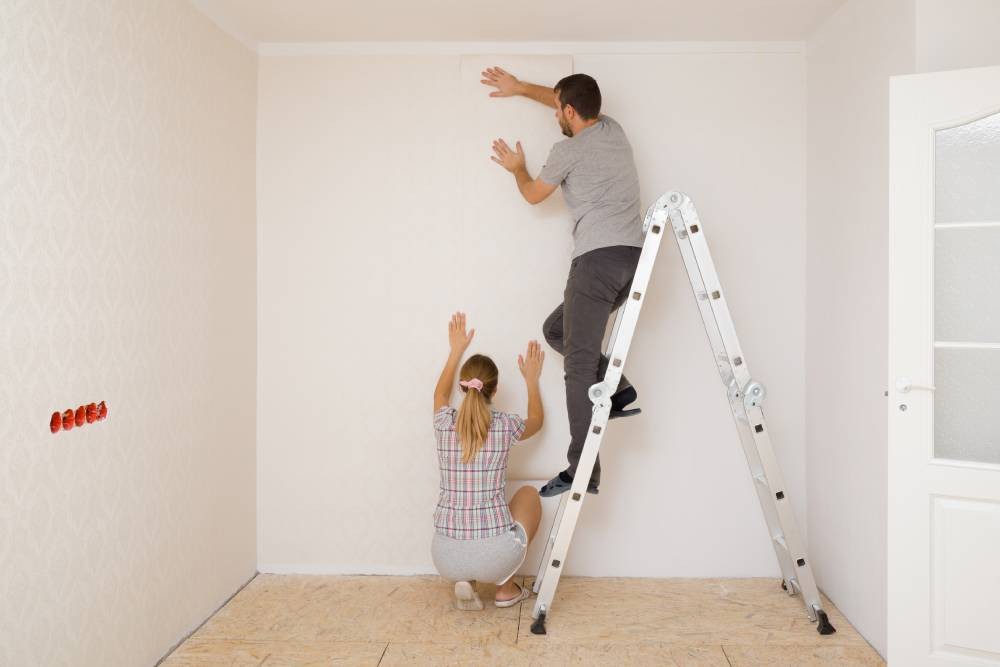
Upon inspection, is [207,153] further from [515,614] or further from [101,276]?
[515,614]

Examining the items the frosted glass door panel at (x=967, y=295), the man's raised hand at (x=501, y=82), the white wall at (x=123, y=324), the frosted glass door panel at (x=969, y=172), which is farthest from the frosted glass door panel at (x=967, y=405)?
the white wall at (x=123, y=324)

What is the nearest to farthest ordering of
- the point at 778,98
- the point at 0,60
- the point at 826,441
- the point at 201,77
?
the point at 0,60 < the point at 201,77 < the point at 826,441 < the point at 778,98

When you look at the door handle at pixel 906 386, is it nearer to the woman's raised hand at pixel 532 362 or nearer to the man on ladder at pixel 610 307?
the man on ladder at pixel 610 307

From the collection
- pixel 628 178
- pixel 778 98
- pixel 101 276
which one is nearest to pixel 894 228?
pixel 628 178

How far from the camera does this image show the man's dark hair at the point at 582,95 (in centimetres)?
323

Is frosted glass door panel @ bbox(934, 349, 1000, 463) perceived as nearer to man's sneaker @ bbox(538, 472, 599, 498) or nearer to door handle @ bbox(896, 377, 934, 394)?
A: door handle @ bbox(896, 377, 934, 394)

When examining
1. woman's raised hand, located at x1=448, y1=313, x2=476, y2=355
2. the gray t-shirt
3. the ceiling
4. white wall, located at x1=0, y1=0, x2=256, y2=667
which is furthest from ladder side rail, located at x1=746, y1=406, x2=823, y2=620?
white wall, located at x1=0, y1=0, x2=256, y2=667

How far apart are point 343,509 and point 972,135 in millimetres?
3087

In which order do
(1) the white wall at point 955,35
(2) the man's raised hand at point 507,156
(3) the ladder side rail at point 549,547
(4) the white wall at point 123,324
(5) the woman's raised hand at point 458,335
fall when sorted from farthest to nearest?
(5) the woman's raised hand at point 458,335, (2) the man's raised hand at point 507,156, (3) the ladder side rail at point 549,547, (1) the white wall at point 955,35, (4) the white wall at point 123,324

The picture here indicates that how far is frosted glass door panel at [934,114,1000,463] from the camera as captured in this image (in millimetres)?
2492

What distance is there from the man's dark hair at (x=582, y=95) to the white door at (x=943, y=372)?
1196mm

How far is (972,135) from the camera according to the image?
249cm

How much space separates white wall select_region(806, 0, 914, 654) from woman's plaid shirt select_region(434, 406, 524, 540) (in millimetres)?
1447

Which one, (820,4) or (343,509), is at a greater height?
(820,4)
